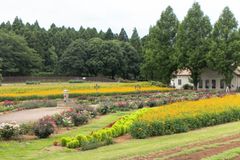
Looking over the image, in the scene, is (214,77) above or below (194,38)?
below

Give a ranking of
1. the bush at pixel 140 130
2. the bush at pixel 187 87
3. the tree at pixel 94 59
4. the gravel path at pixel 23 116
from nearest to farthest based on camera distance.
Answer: the bush at pixel 140 130 < the gravel path at pixel 23 116 < the bush at pixel 187 87 < the tree at pixel 94 59

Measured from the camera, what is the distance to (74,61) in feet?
300

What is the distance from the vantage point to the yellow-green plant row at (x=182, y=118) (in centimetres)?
1617

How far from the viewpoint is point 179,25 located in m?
63.6

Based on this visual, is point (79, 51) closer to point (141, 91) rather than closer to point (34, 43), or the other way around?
point (34, 43)

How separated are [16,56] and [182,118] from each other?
2965 inches

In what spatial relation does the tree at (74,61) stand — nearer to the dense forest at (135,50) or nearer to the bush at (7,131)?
the dense forest at (135,50)

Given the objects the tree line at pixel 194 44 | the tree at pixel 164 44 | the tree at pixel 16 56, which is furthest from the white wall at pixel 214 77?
the tree at pixel 16 56

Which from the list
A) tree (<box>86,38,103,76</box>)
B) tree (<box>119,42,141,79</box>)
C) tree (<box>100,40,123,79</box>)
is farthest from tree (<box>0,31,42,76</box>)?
tree (<box>119,42,141,79</box>)

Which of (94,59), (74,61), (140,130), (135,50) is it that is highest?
(135,50)

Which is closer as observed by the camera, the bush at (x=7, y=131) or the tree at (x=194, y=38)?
the bush at (x=7, y=131)

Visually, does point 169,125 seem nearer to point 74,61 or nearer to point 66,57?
point 74,61

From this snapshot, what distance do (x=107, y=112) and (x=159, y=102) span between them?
5569 millimetres

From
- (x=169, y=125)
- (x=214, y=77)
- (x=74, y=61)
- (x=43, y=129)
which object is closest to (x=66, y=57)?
(x=74, y=61)
